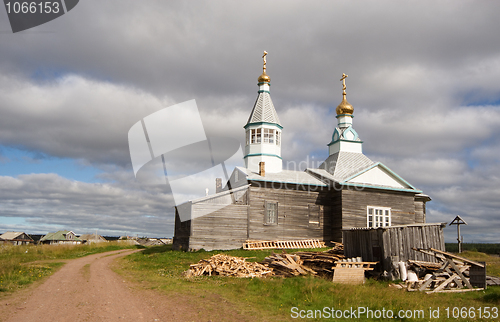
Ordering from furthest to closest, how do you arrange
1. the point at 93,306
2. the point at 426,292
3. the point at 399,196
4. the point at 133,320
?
the point at 399,196
the point at 426,292
the point at 93,306
the point at 133,320

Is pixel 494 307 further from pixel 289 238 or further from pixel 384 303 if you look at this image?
pixel 289 238

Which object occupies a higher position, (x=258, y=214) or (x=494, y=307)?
(x=258, y=214)

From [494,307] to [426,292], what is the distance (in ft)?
8.23

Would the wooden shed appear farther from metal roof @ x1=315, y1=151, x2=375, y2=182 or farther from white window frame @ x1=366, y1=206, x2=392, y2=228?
metal roof @ x1=315, y1=151, x2=375, y2=182

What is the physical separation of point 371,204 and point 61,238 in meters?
62.0

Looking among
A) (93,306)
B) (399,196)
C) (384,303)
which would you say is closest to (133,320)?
(93,306)

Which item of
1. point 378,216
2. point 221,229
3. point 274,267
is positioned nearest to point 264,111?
point 221,229

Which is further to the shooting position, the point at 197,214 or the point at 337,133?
the point at 337,133

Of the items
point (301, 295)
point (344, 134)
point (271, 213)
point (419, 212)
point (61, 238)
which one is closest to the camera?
point (301, 295)

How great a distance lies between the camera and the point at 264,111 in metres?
30.9

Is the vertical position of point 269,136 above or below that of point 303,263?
above

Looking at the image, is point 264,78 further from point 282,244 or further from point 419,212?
point 419,212

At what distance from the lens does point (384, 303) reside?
36.6ft

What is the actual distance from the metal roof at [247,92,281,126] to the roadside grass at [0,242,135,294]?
1766cm
